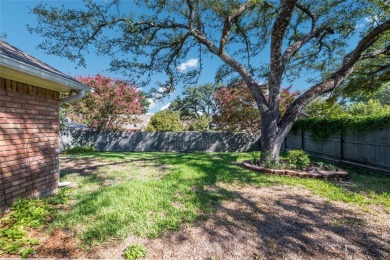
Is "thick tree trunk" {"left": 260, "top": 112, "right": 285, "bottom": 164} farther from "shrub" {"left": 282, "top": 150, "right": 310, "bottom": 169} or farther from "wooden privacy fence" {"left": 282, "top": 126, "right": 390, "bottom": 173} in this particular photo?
"wooden privacy fence" {"left": 282, "top": 126, "right": 390, "bottom": 173}

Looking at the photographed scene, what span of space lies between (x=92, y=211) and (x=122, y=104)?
11.7 metres

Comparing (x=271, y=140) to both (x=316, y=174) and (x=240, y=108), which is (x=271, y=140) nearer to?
(x=316, y=174)

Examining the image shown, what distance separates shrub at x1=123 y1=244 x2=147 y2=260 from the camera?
205 cm

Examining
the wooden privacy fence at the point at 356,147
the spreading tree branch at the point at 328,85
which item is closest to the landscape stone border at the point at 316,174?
the spreading tree branch at the point at 328,85

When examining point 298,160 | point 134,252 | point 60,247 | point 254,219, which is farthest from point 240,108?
point 60,247

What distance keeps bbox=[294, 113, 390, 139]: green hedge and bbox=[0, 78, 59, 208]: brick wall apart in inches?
343

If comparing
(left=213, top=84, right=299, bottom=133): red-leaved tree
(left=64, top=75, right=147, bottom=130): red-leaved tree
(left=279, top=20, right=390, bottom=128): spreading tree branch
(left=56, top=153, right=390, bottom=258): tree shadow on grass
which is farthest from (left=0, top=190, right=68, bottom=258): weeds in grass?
(left=64, top=75, right=147, bottom=130): red-leaved tree

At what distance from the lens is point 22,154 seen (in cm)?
333

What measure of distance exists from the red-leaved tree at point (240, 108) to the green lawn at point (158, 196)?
702cm

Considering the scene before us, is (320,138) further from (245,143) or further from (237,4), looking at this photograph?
(237,4)

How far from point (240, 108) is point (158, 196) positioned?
979 cm

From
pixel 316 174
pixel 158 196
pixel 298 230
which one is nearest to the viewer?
pixel 298 230

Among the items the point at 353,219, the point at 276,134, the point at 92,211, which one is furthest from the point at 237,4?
the point at 92,211

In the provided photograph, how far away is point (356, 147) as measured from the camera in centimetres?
743
